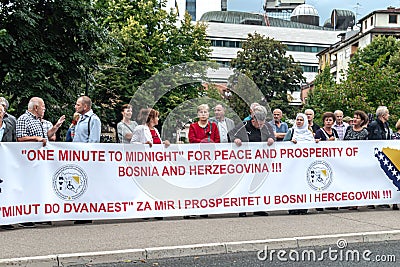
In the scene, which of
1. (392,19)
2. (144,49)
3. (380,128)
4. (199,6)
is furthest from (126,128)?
(199,6)

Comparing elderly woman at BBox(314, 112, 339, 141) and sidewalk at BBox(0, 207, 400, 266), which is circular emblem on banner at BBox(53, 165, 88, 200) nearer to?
sidewalk at BBox(0, 207, 400, 266)

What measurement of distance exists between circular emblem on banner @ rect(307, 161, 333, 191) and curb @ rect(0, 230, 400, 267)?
220cm

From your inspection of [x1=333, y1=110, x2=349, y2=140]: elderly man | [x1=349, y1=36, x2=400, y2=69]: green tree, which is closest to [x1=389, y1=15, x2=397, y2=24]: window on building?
[x1=349, y1=36, x2=400, y2=69]: green tree

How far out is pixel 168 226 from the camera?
921cm

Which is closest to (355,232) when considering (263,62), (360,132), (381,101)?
(360,132)

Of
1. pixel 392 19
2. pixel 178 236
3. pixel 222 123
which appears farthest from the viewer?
pixel 392 19

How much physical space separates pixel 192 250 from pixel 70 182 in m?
2.63

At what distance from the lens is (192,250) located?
7.59 m

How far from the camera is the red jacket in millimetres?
10391

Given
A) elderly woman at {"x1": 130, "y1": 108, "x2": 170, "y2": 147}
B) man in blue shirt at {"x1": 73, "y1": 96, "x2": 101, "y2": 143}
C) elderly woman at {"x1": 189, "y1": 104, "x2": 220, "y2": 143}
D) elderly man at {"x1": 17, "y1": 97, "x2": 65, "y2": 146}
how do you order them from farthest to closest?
elderly woman at {"x1": 189, "y1": 104, "x2": 220, "y2": 143} < elderly woman at {"x1": 130, "y1": 108, "x2": 170, "y2": 147} < man in blue shirt at {"x1": 73, "y1": 96, "x2": 101, "y2": 143} < elderly man at {"x1": 17, "y1": 97, "x2": 65, "y2": 146}

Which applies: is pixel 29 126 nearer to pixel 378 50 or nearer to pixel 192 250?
pixel 192 250

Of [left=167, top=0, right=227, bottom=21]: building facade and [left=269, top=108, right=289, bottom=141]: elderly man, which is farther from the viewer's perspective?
[left=167, top=0, right=227, bottom=21]: building facade

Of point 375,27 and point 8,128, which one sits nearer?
point 8,128

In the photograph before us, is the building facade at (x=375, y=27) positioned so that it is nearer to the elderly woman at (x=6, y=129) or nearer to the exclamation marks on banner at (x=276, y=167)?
the exclamation marks on banner at (x=276, y=167)
